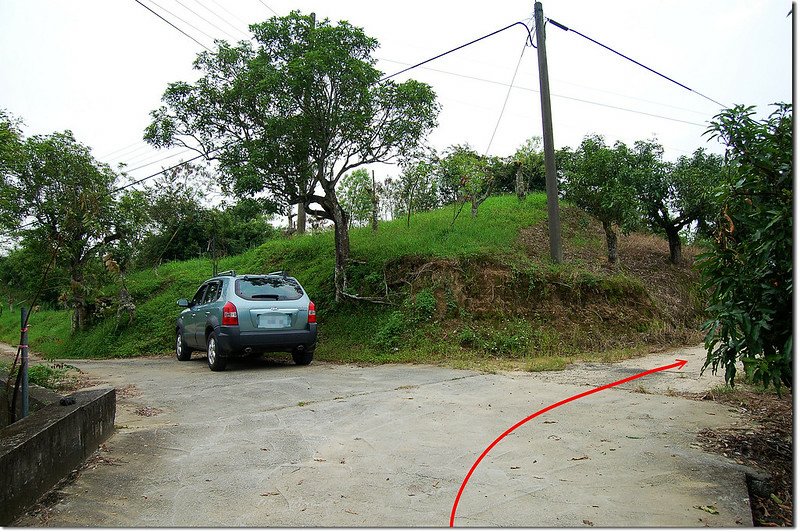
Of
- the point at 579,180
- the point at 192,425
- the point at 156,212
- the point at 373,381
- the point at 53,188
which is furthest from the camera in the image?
the point at 156,212

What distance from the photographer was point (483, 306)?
39.4ft

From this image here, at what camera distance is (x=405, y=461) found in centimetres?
429

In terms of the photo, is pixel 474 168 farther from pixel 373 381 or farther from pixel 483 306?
pixel 373 381

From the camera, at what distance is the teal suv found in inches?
364

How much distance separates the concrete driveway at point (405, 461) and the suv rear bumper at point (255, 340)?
1911 mm

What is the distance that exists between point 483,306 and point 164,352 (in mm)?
8578

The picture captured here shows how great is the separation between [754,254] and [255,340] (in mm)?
7377

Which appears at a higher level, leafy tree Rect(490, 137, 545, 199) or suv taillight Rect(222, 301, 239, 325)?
leafy tree Rect(490, 137, 545, 199)

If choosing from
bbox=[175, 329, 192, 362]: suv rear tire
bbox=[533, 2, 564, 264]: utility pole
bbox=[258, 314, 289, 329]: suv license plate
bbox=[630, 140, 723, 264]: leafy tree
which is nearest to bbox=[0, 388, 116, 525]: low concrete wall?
bbox=[258, 314, 289, 329]: suv license plate

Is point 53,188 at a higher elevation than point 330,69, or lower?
lower

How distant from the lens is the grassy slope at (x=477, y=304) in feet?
36.5

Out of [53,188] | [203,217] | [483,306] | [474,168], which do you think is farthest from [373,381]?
[203,217]

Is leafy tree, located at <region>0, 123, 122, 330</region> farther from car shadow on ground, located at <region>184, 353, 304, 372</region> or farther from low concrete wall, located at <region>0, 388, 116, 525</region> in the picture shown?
low concrete wall, located at <region>0, 388, 116, 525</region>

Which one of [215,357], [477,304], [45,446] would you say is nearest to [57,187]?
[215,357]
